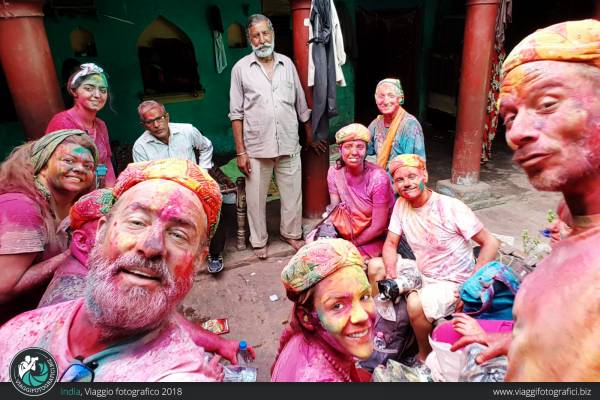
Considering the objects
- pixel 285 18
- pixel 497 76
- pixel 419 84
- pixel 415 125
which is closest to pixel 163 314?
pixel 415 125

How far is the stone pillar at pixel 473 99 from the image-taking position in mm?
5184

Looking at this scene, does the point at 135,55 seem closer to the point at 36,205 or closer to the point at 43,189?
the point at 43,189

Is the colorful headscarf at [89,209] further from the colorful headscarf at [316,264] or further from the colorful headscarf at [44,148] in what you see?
the colorful headscarf at [316,264]

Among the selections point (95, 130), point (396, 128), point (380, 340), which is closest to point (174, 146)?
point (95, 130)

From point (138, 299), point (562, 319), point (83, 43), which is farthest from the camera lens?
point (83, 43)

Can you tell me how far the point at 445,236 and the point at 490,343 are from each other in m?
1.25

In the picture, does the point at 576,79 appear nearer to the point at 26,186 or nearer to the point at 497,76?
the point at 26,186

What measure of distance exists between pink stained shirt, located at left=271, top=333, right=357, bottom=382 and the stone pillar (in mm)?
4663

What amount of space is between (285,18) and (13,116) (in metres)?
5.32

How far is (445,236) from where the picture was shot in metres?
2.95

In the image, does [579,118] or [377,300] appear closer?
[579,118]

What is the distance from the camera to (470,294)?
2404 millimetres

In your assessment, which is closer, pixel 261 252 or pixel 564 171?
pixel 564 171

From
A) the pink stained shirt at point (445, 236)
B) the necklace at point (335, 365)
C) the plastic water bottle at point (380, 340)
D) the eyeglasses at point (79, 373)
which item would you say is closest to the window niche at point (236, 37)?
the pink stained shirt at point (445, 236)
